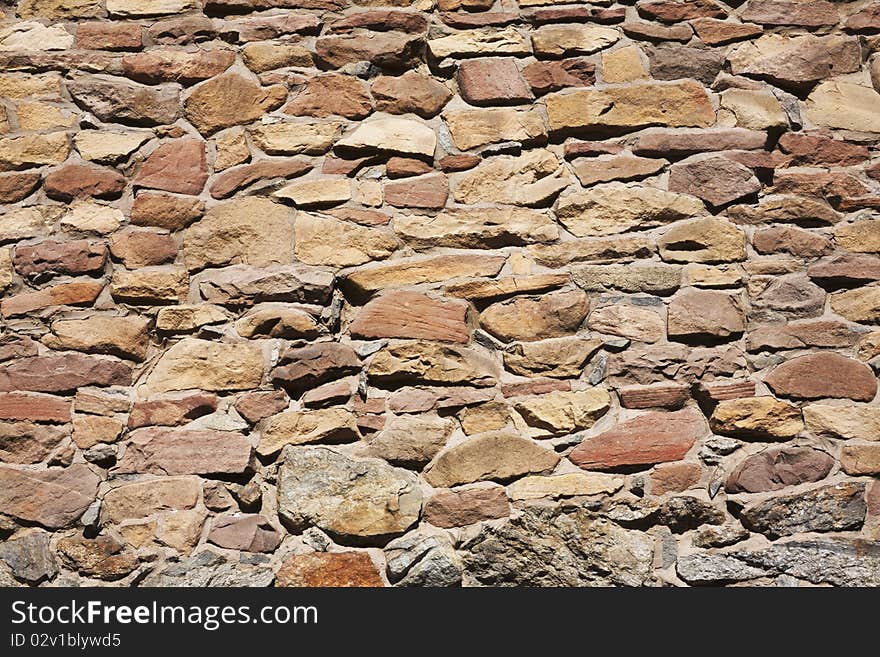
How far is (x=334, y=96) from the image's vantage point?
8.36 ft

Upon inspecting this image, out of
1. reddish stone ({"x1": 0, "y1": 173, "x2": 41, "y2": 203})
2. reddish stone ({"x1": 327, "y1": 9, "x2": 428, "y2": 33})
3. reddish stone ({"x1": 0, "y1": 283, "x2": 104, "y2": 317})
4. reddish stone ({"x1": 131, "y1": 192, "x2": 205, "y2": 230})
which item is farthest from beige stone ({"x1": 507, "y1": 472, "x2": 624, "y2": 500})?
reddish stone ({"x1": 0, "y1": 173, "x2": 41, "y2": 203})

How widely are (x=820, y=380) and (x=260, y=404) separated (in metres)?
1.56

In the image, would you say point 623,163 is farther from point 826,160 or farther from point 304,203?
point 304,203

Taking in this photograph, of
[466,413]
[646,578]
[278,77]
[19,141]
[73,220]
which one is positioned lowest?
[646,578]

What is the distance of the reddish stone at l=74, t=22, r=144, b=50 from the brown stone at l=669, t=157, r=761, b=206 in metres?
1.68

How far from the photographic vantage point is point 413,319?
2.38 metres

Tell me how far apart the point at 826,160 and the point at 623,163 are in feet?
1.99

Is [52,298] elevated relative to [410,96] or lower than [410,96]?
lower

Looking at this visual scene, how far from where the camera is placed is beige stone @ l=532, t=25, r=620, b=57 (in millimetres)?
2578

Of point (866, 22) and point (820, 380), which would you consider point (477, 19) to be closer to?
point (866, 22)

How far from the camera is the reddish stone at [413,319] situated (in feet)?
7.79

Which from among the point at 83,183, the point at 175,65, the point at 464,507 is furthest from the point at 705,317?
the point at 83,183

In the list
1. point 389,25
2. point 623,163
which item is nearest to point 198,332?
point 389,25

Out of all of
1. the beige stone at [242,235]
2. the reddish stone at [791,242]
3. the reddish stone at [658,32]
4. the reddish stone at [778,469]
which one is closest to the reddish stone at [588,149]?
the reddish stone at [658,32]
